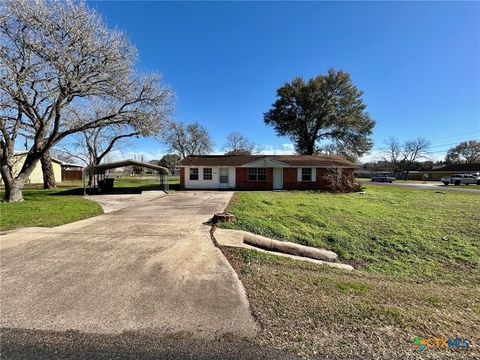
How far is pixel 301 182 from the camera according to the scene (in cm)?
2227

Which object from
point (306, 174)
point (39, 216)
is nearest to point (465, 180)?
point (306, 174)

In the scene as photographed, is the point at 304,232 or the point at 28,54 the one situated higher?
the point at 28,54

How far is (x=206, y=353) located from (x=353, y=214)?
9439mm

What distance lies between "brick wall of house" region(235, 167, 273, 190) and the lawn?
1268 cm

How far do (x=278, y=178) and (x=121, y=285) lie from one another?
19.2 meters

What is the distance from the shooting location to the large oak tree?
115 feet

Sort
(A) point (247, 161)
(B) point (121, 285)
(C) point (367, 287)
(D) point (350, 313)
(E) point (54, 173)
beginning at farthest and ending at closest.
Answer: (E) point (54, 173) → (A) point (247, 161) → (C) point (367, 287) → (B) point (121, 285) → (D) point (350, 313)

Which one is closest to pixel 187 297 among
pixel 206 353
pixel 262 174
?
pixel 206 353

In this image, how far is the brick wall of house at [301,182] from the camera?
22141mm

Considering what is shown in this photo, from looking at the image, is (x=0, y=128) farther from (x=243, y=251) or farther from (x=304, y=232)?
(x=304, y=232)

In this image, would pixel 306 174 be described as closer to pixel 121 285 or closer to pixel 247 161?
pixel 247 161

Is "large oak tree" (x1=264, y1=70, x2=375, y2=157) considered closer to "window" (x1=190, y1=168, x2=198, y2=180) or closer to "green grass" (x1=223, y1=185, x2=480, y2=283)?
"window" (x1=190, y1=168, x2=198, y2=180)

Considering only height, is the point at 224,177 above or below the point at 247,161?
below

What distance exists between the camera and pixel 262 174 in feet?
72.6
